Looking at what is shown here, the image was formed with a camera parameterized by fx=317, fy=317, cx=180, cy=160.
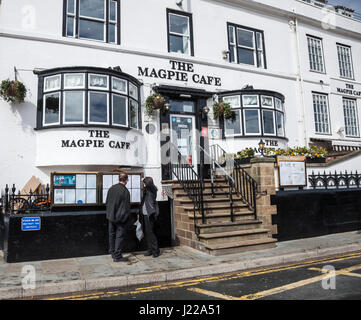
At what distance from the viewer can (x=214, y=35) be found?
13.3 metres

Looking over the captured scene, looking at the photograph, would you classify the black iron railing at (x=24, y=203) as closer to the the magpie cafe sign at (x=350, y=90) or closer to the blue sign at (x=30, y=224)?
the blue sign at (x=30, y=224)

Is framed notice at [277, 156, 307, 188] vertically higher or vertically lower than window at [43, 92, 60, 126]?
lower

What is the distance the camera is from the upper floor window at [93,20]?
10.8 m

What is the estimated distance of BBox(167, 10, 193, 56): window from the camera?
40.9 feet

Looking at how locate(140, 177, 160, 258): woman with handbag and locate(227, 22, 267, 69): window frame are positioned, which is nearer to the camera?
locate(140, 177, 160, 258): woman with handbag

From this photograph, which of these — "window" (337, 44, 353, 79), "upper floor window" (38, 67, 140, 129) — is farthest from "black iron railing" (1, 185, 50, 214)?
"window" (337, 44, 353, 79)

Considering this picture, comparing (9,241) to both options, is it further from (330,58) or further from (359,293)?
(330,58)

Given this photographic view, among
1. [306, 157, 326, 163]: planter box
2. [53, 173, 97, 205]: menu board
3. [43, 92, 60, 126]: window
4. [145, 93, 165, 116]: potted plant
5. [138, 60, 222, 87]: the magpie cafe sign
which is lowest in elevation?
[53, 173, 97, 205]: menu board

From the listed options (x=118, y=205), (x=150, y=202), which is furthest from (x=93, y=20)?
(x=118, y=205)

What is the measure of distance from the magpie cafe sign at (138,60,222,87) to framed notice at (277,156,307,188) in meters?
4.55

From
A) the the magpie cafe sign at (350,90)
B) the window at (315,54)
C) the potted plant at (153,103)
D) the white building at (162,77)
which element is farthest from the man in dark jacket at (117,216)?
the the magpie cafe sign at (350,90)

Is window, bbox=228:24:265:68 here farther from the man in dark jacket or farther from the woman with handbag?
the man in dark jacket

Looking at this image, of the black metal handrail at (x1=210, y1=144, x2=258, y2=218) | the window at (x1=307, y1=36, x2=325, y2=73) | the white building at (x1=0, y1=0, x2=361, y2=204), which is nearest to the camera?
the black metal handrail at (x1=210, y1=144, x2=258, y2=218)
